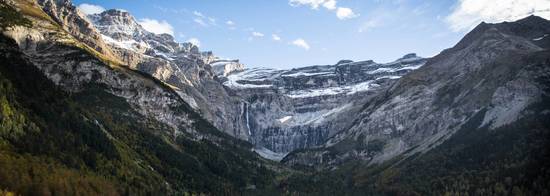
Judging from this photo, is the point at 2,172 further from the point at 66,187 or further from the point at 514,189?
the point at 514,189

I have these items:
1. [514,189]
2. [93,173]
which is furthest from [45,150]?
[514,189]

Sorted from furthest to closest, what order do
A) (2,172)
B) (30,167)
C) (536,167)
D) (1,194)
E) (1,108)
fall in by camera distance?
(536,167)
(1,108)
(30,167)
(2,172)
(1,194)

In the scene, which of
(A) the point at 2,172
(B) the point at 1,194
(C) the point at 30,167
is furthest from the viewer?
(C) the point at 30,167

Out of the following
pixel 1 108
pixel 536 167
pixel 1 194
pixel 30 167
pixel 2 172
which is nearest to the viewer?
pixel 1 194

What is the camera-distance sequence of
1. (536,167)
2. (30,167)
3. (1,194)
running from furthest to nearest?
(536,167), (30,167), (1,194)

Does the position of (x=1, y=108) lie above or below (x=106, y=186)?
above

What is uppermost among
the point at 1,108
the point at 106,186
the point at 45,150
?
the point at 1,108

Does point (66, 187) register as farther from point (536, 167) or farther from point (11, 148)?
point (536, 167)

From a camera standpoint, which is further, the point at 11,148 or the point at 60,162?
the point at 60,162

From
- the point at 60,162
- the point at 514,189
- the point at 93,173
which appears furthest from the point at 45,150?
the point at 514,189
